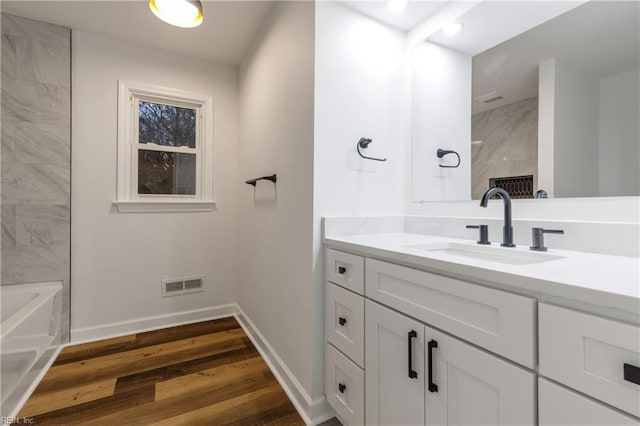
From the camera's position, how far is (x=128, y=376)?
1.80 meters

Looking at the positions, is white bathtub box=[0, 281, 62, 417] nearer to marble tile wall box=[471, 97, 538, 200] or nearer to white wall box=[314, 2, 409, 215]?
white wall box=[314, 2, 409, 215]

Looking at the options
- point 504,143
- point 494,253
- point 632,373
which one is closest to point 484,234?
point 494,253

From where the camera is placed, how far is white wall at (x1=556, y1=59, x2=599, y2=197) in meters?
1.07

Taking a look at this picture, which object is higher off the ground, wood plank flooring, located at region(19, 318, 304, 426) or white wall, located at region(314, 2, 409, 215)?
white wall, located at region(314, 2, 409, 215)

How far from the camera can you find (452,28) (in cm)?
154

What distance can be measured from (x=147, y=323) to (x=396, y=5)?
292cm

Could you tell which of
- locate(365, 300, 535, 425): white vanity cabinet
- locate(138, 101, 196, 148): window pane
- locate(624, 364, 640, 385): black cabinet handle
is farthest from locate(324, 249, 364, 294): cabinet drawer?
locate(138, 101, 196, 148): window pane

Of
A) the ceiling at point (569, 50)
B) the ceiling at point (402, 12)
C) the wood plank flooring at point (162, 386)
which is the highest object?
the ceiling at point (402, 12)

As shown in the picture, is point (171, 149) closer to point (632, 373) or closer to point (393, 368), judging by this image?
point (393, 368)

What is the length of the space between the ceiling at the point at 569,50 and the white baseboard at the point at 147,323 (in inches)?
103

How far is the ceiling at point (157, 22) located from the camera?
76.2 inches

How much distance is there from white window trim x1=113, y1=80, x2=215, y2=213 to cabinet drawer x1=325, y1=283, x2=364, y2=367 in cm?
176

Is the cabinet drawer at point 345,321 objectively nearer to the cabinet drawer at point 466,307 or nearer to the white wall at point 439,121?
the cabinet drawer at point 466,307

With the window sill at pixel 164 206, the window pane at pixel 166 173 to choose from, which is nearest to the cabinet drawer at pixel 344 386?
the window sill at pixel 164 206
